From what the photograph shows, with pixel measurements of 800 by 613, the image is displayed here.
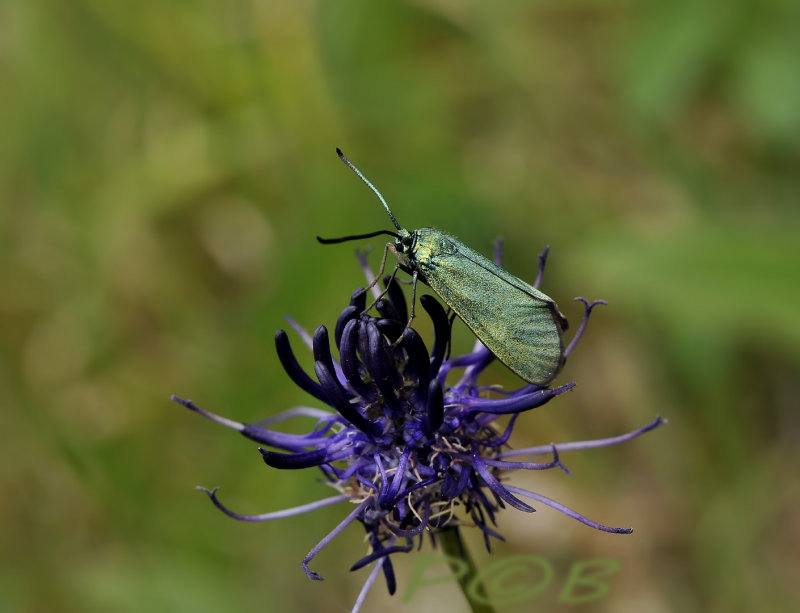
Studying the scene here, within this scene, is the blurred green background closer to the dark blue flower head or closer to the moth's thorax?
the dark blue flower head

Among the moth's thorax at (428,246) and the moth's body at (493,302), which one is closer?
the moth's body at (493,302)

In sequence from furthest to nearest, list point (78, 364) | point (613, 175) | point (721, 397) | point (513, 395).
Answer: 1. point (613, 175)
2. point (78, 364)
3. point (721, 397)
4. point (513, 395)

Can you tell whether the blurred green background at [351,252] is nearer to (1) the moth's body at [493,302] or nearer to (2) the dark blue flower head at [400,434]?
(2) the dark blue flower head at [400,434]

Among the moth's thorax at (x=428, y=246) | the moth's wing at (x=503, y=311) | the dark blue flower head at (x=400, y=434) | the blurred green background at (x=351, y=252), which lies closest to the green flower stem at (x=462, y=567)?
the dark blue flower head at (x=400, y=434)

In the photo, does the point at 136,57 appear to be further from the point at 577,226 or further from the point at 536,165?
the point at 577,226

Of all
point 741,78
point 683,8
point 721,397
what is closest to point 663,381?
point 721,397

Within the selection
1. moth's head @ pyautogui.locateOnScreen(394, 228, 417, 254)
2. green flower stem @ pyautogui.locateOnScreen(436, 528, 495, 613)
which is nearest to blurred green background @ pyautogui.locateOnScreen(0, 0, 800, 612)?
green flower stem @ pyautogui.locateOnScreen(436, 528, 495, 613)

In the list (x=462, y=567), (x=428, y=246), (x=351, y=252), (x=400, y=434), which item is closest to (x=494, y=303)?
(x=428, y=246)
